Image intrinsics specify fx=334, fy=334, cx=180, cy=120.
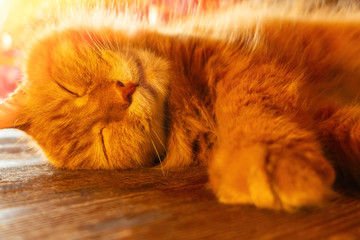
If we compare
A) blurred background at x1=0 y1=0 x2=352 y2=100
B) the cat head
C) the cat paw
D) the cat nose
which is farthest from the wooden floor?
blurred background at x1=0 y1=0 x2=352 y2=100

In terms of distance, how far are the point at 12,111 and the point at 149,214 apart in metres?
0.90

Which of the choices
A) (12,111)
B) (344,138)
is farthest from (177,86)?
(12,111)

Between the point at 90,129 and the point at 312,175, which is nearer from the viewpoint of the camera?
the point at 312,175

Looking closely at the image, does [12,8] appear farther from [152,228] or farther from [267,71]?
[152,228]

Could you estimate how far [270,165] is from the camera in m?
0.68

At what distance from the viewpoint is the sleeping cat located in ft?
3.29

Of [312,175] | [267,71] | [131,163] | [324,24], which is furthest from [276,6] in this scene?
[312,175]

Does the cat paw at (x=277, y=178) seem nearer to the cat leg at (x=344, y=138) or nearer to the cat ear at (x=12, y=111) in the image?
the cat leg at (x=344, y=138)

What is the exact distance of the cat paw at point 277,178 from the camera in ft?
2.15

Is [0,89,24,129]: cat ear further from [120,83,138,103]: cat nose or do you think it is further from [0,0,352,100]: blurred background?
[120,83,138,103]: cat nose

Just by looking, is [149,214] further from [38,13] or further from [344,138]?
[38,13]

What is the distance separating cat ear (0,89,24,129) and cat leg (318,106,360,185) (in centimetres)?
112

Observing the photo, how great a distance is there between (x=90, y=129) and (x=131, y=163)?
→ 196 mm

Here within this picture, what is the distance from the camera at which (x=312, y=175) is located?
662 mm
